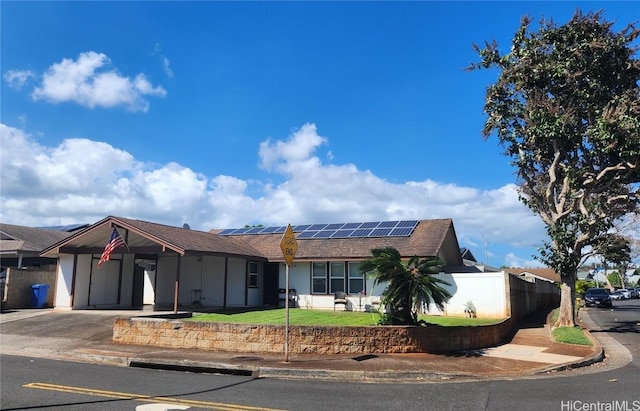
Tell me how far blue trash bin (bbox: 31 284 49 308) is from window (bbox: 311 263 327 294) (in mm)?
12911

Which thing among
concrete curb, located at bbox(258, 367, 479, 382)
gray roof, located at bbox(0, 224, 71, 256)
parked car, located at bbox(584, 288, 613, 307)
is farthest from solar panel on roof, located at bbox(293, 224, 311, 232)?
parked car, located at bbox(584, 288, 613, 307)

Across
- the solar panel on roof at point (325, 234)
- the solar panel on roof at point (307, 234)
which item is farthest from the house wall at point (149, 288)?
the solar panel on roof at point (325, 234)

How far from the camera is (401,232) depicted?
974 inches

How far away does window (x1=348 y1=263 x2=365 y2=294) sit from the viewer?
76.1 feet

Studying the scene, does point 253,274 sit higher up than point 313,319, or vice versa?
point 253,274

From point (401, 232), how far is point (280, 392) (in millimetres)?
16851

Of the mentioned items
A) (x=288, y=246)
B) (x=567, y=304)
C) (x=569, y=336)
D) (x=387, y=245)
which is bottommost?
(x=569, y=336)

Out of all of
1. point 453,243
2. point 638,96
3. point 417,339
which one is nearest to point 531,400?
point 417,339

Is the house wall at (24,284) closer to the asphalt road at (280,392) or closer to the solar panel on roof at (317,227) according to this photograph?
the asphalt road at (280,392)

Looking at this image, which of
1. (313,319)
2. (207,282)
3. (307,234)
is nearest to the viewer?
(313,319)

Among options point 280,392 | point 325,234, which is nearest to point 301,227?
point 325,234

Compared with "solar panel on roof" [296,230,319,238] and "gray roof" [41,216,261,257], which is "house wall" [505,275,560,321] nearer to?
"solar panel on roof" [296,230,319,238]

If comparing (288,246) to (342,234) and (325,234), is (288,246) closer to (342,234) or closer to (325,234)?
(342,234)

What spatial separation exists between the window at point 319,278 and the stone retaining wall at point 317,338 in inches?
415
